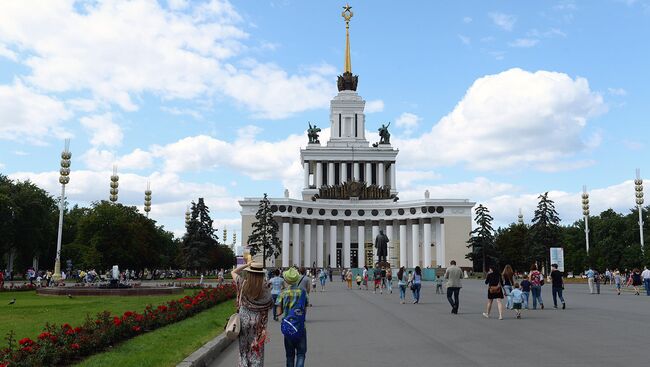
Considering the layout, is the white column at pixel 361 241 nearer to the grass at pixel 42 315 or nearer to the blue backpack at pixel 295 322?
the grass at pixel 42 315

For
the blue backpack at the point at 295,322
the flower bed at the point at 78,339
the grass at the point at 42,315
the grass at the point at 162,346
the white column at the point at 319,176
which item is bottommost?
the grass at the point at 42,315

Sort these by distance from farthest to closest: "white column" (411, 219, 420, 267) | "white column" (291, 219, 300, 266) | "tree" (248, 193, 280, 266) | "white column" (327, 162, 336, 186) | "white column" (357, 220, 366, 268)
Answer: "white column" (327, 162, 336, 186) → "white column" (357, 220, 366, 268) → "white column" (411, 219, 420, 267) → "white column" (291, 219, 300, 266) → "tree" (248, 193, 280, 266)

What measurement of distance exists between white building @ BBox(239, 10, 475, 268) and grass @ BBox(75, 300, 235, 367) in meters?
82.4

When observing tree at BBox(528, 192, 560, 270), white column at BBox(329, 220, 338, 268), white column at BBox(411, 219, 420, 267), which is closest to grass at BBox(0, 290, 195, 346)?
tree at BBox(528, 192, 560, 270)

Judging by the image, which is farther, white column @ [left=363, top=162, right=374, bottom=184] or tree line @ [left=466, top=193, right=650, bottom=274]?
white column @ [left=363, top=162, right=374, bottom=184]

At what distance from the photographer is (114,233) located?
62.6m

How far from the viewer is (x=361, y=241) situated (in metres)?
104

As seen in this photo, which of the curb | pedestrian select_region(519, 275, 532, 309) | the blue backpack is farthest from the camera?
pedestrian select_region(519, 275, 532, 309)

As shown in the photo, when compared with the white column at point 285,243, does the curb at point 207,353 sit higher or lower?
lower

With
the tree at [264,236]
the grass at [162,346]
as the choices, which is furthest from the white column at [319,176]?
the grass at [162,346]

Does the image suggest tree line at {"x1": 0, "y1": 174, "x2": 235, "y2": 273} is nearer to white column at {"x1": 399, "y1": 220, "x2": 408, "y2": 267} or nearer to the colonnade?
the colonnade

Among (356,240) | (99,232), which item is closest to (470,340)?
(99,232)

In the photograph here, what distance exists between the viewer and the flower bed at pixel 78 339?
8.97 meters

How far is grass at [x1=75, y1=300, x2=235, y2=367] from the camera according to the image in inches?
394
